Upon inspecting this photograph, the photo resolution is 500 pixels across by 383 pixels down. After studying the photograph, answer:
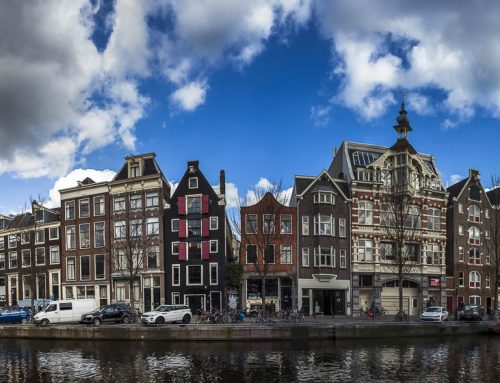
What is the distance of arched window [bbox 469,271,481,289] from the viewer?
3019 inches

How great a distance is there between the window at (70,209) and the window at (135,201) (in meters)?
10.6

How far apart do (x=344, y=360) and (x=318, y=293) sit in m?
30.7

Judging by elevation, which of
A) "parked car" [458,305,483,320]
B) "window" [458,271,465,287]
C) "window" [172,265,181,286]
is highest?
"window" [172,265,181,286]

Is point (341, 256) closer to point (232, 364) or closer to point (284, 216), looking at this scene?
point (284, 216)

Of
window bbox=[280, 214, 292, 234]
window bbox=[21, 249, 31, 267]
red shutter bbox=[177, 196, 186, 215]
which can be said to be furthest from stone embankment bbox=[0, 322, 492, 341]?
window bbox=[21, 249, 31, 267]

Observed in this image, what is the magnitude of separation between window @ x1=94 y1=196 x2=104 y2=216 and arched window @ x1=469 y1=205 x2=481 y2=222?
Answer: 5189cm

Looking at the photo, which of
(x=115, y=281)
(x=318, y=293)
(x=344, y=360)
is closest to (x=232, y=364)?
(x=344, y=360)

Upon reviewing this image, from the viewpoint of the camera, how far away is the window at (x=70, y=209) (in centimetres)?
7706

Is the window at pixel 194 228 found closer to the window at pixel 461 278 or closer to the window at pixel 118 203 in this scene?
the window at pixel 118 203

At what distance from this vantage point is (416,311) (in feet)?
233

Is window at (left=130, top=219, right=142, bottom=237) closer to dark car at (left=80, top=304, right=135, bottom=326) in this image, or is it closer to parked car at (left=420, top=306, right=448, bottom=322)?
dark car at (left=80, top=304, right=135, bottom=326)

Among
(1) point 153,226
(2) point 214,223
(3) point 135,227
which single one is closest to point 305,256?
(2) point 214,223

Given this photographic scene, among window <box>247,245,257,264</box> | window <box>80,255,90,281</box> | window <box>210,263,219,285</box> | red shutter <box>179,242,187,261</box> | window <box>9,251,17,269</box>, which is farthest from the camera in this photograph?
window <box>9,251,17,269</box>

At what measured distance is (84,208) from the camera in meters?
76.0
